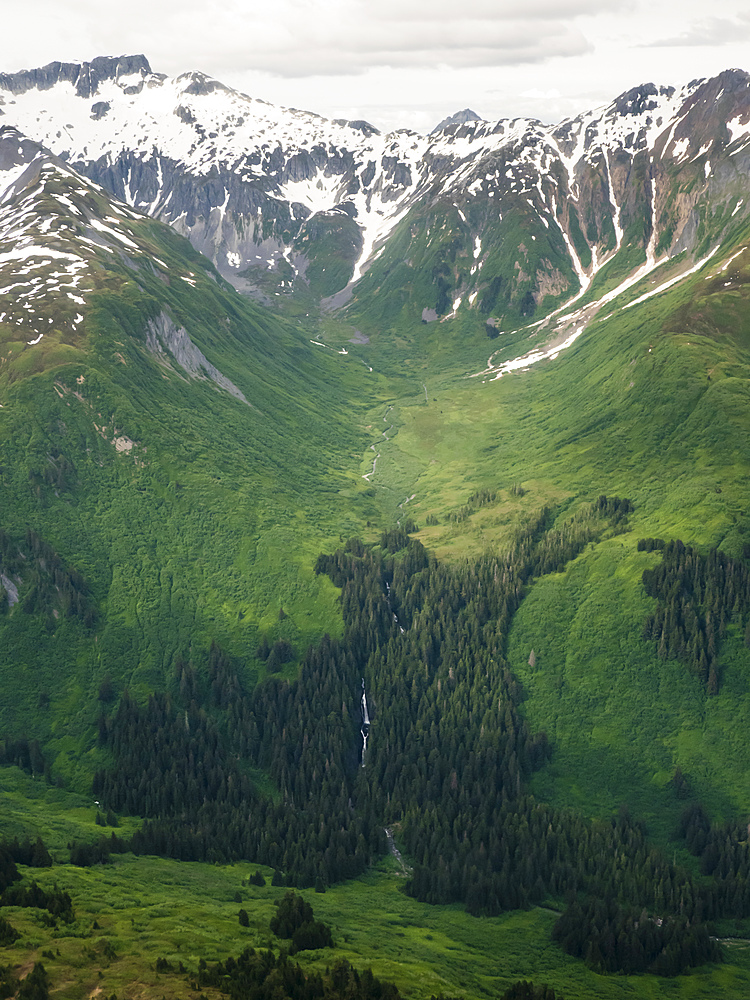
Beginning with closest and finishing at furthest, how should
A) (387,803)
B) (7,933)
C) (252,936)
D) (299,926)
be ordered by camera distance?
(7,933), (252,936), (299,926), (387,803)

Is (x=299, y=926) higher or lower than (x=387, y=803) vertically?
higher

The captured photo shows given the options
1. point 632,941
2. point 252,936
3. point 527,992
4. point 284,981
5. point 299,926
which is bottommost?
point 632,941

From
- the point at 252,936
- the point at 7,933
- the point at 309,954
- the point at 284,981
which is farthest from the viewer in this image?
the point at 252,936

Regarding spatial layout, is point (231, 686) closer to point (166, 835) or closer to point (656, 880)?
point (166, 835)

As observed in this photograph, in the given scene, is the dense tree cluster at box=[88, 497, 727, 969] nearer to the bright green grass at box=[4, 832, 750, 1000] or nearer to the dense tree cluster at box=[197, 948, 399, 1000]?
the bright green grass at box=[4, 832, 750, 1000]

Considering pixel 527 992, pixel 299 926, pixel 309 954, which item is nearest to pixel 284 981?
pixel 309 954

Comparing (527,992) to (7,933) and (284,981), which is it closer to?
(284,981)

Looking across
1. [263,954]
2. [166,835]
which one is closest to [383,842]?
[166,835]

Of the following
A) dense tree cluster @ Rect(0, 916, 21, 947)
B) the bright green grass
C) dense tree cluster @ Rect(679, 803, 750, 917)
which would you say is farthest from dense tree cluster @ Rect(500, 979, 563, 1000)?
dense tree cluster @ Rect(0, 916, 21, 947)
